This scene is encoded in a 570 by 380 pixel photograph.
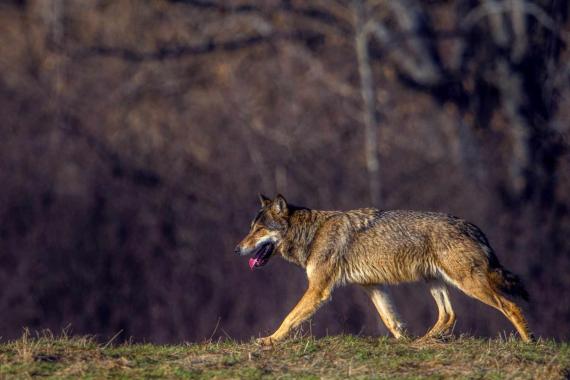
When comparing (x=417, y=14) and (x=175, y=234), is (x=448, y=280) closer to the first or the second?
(x=175, y=234)

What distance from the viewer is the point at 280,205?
1335 cm

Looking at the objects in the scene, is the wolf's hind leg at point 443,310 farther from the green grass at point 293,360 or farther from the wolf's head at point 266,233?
the wolf's head at point 266,233

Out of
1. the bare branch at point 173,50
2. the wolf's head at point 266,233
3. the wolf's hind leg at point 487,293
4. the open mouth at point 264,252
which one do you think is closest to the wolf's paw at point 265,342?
the wolf's head at point 266,233

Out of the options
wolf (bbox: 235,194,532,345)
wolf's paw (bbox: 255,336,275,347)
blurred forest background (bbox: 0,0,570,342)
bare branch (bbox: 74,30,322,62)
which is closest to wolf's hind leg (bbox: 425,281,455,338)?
wolf (bbox: 235,194,532,345)

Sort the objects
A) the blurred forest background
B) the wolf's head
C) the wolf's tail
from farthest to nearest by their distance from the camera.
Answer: the blurred forest background → the wolf's head → the wolf's tail

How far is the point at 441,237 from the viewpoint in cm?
1233

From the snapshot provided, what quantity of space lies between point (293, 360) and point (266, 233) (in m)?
2.81

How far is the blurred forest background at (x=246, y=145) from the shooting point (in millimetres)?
27281

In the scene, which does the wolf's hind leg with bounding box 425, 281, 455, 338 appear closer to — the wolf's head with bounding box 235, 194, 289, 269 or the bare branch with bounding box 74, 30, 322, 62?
the wolf's head with bounding box 235, 194, 289, 269

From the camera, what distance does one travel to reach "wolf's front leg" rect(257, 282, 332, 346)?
39.3 ft

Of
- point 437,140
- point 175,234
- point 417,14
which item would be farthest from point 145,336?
point 417,14

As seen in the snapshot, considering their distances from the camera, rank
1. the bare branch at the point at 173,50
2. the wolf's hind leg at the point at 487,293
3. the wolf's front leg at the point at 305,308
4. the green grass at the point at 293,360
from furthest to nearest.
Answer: the bare branch at the point at 173,50, the wolf's hind leg at the point at 487,293, the wolf's front leg at the point at 305,308, the green grass at the point at 293,360

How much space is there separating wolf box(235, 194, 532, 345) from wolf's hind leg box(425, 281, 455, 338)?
1 cm

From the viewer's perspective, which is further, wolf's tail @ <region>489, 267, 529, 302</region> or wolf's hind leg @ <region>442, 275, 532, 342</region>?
wolf's tail @ <region>489, 267, 529, 302</region>
